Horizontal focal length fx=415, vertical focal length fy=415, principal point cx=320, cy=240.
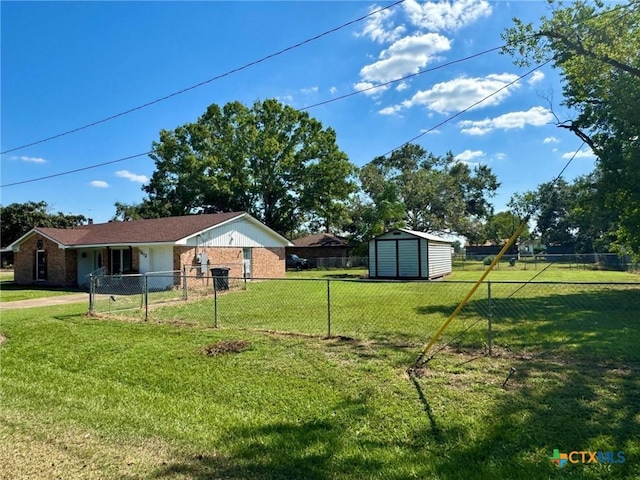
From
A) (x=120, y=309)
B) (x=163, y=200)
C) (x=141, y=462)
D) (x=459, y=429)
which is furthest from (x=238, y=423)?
(x=163, y=200)

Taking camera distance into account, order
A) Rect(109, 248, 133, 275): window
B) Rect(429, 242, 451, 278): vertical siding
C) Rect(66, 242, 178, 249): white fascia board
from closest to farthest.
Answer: Rect(66, 242, 178, 249): white fascia board
Rect(109, 248, 133, 275): window
Rect(429, 242, 451, 278): vertical siding

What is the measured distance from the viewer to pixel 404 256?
23.2 meters

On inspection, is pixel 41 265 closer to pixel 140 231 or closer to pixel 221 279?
pixel 140 231

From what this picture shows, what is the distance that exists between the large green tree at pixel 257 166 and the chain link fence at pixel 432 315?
22.6m

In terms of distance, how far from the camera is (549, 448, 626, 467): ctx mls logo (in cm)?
329

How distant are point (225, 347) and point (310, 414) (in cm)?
302

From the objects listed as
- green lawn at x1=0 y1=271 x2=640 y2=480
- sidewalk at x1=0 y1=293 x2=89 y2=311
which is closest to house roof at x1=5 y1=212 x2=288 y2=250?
sidewalk at x1=0 y1=293 x2=89 y2=311

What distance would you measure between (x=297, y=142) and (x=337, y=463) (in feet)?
124

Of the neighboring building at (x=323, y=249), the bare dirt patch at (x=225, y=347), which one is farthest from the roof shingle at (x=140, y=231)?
the neighboring building at (x=323, y=249)

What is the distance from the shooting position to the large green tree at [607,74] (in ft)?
37.7

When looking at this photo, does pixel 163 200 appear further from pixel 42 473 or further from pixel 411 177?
pixel 42 473

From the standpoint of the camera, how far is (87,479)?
3230mm

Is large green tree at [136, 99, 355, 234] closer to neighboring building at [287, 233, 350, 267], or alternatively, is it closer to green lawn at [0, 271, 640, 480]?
neighboring building at [287, 233, 350, 267]

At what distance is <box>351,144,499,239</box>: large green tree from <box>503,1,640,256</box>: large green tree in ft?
76.8
